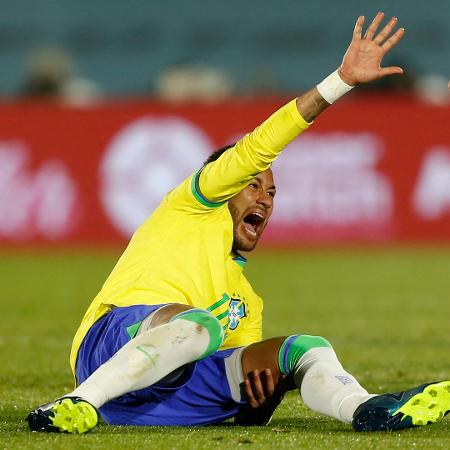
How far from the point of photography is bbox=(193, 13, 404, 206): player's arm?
513cm

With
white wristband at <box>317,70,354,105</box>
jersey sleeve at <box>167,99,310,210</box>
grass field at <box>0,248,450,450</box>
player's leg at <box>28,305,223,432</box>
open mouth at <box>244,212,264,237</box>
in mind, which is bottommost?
grass field at <box>0,248,450,450</box>

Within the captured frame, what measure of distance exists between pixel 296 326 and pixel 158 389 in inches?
178

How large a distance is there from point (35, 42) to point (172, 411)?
15.4 metres

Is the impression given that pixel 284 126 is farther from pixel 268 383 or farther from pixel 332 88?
pixel 268 383

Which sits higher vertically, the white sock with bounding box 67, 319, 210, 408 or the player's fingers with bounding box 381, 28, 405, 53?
the player's fingers with bounding box 381, 28, 405, 53

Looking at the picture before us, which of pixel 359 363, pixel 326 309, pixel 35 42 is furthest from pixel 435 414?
pixel 35 42

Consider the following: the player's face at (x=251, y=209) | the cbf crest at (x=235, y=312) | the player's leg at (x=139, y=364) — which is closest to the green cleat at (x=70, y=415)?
the player's leg at (x=139, y=364)

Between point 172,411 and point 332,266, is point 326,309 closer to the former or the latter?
point 332,266

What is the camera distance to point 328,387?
492 cm

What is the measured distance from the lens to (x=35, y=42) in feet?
65.3

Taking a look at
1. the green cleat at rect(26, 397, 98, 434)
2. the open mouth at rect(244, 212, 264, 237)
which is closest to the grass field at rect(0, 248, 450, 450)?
the green cleat at rect(26, 397, 98, 434)

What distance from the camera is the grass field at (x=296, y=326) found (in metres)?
4.82

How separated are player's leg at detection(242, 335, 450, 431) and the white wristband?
0.97 m

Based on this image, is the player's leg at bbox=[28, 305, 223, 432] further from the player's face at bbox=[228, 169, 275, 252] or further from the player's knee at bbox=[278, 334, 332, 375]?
the player's face at bbox=[228, 169, 275, 252]
